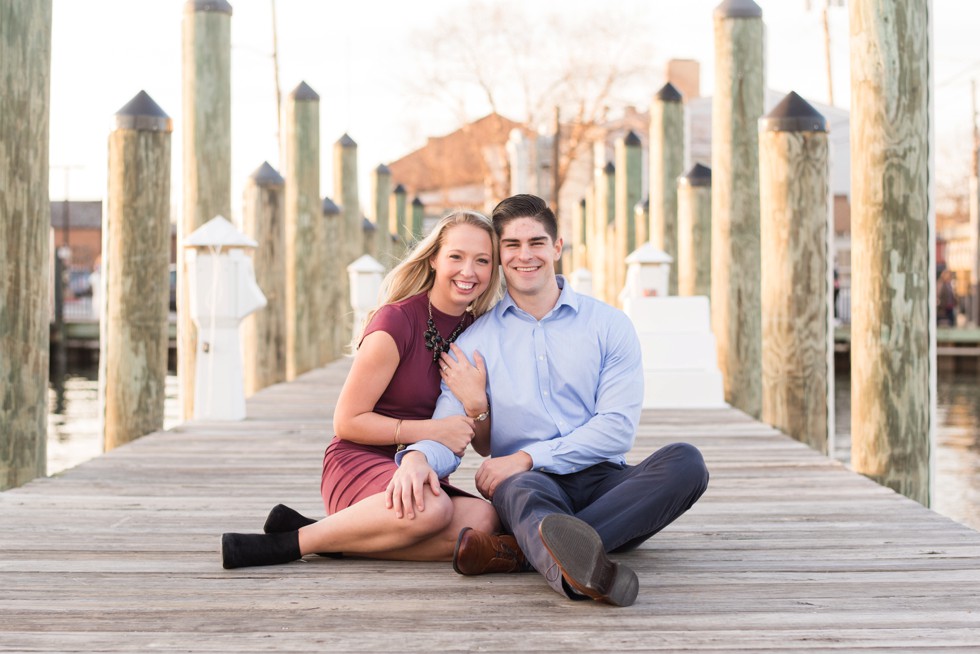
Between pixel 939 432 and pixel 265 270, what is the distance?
784 centimetres

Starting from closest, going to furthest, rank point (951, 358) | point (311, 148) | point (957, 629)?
1. point (957, 629)
2. point (311, 148)
3. point (951, 358)

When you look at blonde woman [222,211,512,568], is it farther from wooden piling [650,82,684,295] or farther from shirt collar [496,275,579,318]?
wooden piling [650,82,684,295]

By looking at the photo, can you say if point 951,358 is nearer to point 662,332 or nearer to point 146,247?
point 662,332

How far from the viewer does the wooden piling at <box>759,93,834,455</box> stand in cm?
731

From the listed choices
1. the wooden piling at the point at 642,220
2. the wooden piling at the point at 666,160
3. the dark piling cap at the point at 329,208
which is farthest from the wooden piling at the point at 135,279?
the wooden piling at the point at 642,220

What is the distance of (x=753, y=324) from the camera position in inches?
356

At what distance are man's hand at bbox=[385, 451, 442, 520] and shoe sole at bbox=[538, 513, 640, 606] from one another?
51 centimetres

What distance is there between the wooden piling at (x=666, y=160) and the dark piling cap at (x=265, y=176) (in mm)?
5611

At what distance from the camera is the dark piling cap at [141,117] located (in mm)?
7168

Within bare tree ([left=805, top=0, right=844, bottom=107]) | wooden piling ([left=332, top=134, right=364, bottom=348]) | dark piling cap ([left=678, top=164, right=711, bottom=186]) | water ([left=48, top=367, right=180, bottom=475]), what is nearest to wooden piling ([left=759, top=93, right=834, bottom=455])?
dark piling cap ([left=678, top=164, right=711, bottom=186])

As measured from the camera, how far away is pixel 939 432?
14.4m

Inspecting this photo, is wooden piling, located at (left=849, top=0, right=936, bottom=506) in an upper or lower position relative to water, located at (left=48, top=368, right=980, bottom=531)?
upper

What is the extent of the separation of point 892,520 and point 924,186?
1584 mm

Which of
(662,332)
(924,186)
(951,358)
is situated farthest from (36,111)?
(951,358)
